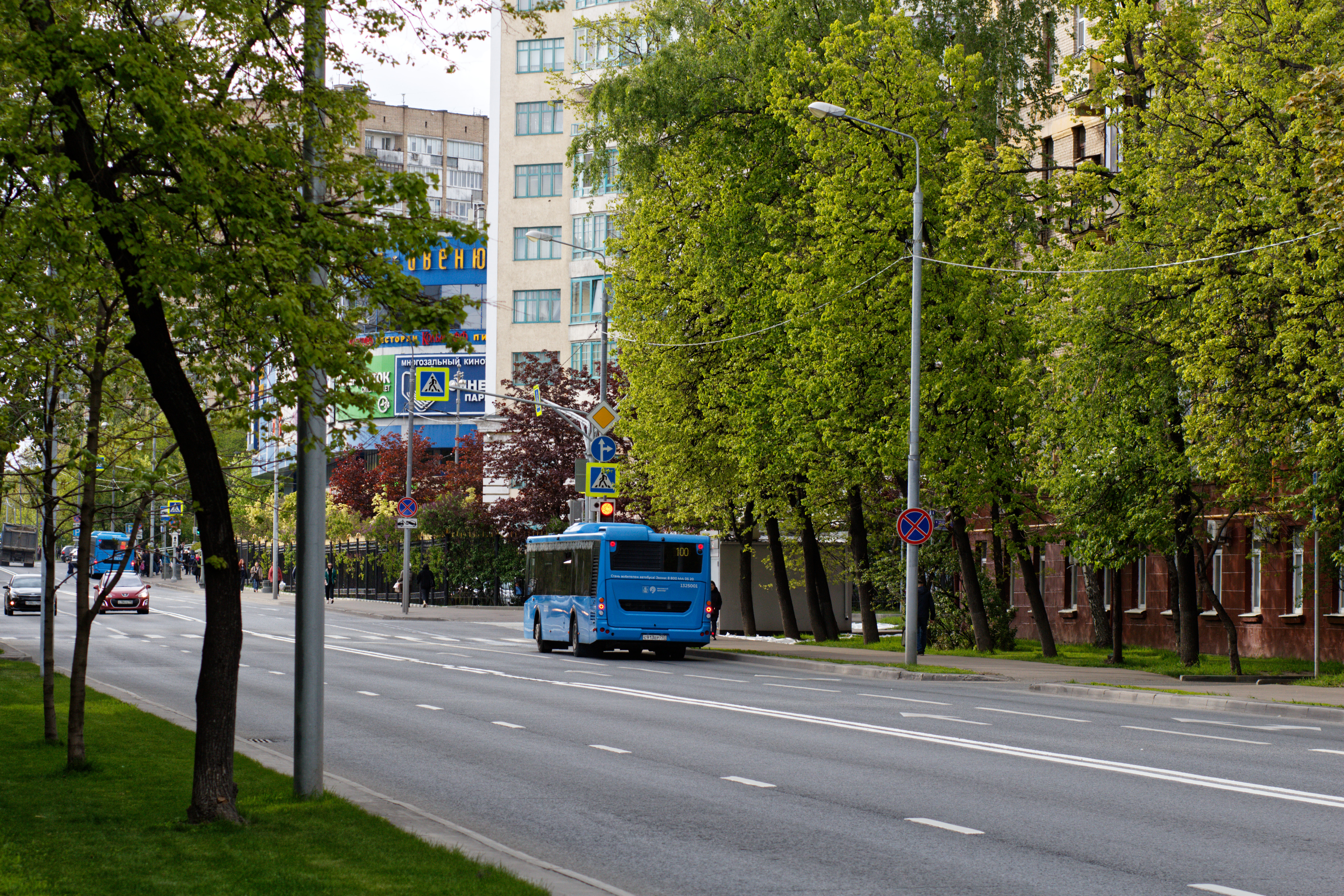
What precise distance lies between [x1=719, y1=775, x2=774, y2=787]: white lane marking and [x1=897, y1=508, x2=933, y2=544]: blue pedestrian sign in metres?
15.8

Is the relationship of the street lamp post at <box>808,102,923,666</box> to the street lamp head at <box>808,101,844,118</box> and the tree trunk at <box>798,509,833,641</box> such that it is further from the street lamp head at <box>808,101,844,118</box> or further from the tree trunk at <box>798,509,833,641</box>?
the tree trunk at <box>798,509,833,641</box>

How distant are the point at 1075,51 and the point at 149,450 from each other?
1417 inches

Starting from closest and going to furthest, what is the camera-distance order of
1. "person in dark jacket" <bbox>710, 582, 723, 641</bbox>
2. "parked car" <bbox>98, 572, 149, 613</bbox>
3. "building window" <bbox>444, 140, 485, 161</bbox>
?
"person in dark jacket" <bbox>710, 582, 723, 641</bbox>, "parked car" <bbox>98, 572, 149, 613</bbox>, "building window" <bbox>444, 140, 485, 161</bbox>

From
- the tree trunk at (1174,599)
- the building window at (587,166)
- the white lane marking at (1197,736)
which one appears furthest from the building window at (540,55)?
the white lane marking at (1197,736)

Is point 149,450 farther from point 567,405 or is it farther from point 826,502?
point 567,405

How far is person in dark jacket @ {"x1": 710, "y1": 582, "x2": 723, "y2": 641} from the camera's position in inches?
A: 1469

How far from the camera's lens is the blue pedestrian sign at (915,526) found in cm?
2861

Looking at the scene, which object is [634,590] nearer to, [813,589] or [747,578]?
[813,589]

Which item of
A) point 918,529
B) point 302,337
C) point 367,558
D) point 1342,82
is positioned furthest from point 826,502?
point 367,558

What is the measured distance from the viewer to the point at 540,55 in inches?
3270

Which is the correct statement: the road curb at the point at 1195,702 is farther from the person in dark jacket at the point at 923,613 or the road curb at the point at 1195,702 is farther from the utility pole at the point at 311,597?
the utility pole at the point at 311,597

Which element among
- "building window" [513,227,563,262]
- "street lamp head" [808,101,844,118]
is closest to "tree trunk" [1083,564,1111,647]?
"street lamp head" [808,101,844,118]

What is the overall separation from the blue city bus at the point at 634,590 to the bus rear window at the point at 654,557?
12mm

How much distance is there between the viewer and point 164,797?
35.0 ft
